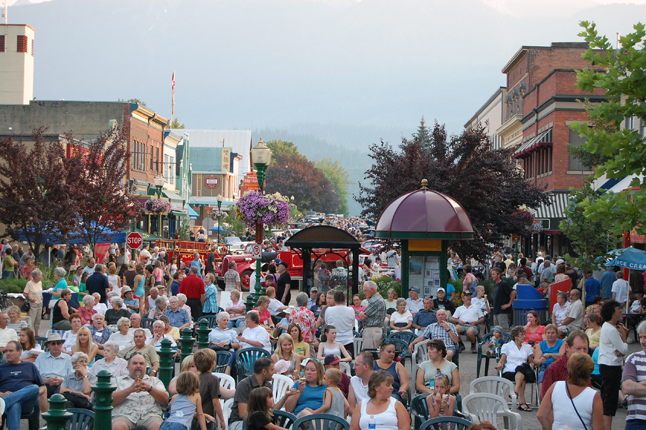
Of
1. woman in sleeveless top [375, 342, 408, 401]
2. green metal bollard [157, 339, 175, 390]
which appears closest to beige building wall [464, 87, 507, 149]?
woman in sleeveless top [375, 342, 408, 401]

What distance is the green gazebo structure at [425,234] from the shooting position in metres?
18.1

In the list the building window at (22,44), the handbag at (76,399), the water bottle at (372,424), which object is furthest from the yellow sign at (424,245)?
the building window at (22,44)

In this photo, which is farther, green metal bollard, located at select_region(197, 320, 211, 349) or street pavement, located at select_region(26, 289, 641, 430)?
green metal bollard, located at select_region(197, 320, 211, 349)

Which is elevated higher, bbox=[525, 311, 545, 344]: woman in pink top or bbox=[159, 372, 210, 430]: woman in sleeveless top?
bbox=[525, 311, 545, 344]: woman in pink top

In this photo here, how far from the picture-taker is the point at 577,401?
6809mm

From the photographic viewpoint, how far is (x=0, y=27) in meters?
49.4

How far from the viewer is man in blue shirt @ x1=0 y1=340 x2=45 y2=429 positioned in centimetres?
844

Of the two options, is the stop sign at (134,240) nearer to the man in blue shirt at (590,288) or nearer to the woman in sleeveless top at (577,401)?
the man in blue shirt at (590,288)

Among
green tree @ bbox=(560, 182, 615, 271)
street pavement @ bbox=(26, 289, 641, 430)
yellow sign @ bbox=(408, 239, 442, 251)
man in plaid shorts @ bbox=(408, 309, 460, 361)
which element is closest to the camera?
street pavement @ bbox=(26, 289, 641, 430)

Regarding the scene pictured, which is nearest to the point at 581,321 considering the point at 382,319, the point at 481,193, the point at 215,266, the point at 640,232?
the point at 382,319

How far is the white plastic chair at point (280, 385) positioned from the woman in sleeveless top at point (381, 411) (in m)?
2.00

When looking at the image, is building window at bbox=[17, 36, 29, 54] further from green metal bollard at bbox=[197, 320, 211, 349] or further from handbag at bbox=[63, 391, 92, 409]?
handbag at bbox=[63, 391, 92, 409]

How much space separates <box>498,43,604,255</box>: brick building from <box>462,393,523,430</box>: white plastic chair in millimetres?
26285

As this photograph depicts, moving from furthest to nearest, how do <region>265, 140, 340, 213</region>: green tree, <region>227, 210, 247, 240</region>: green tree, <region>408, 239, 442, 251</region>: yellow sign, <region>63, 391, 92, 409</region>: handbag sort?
1. <region>265, 140, 340, 213</region>: green tree
2. <region>227, 210, 247, 240</region>: green tree
3. <region>408, 239, 442, 251</region>: yellow sign
4. <region>63, 391, 92, 409</region>: handbag
